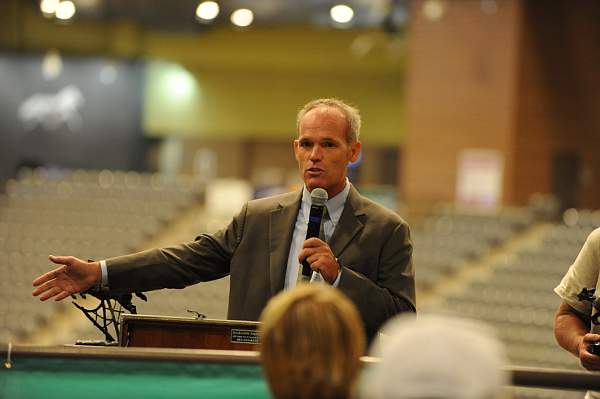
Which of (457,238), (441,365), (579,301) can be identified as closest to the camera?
(441,365)

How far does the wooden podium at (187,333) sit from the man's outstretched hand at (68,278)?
0.22 metres

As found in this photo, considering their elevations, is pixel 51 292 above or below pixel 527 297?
above

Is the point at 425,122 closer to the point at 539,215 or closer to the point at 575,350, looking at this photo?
the point at 539,215

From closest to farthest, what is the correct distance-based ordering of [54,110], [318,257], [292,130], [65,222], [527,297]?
[318,257], [527,297], [65,222], [54,110], [292,130]

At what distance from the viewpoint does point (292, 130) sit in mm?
21344

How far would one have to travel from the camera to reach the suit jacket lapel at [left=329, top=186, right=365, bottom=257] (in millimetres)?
2895

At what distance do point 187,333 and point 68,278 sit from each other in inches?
14.6

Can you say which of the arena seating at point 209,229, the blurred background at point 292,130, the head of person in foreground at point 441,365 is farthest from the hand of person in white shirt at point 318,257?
the arena seating at point 209,229

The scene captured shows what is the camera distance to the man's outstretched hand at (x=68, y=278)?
8.90ft

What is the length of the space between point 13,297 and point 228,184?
5204 millimetres

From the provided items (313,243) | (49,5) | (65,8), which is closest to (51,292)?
(313,243)

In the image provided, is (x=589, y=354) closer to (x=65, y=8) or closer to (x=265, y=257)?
(x=265, y=257)

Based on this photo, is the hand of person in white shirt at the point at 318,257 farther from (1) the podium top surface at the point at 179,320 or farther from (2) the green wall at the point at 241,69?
(2) the green wall at the point at 241,69

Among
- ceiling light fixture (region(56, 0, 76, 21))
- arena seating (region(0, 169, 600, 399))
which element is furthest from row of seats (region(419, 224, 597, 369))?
ceiling light fixture (region(56, 0, 76, 21))
